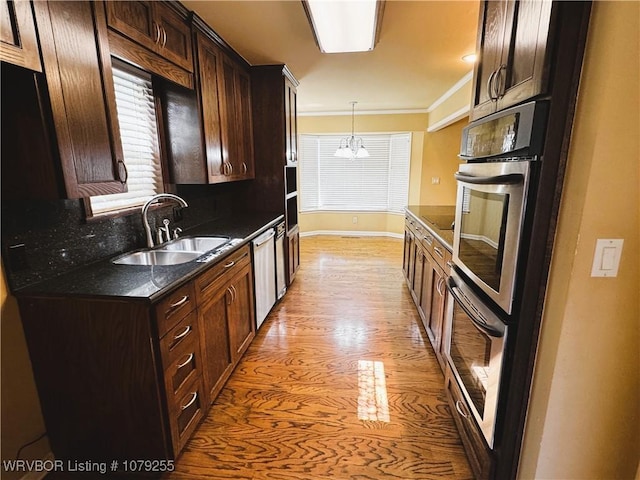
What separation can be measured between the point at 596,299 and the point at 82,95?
2.06 metres

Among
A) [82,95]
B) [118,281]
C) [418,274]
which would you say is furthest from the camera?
[418,274]

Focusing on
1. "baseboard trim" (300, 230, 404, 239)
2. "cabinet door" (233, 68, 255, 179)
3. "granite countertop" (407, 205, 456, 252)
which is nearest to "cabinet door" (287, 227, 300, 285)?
"cabinet door" (233, 68, 255, 179)

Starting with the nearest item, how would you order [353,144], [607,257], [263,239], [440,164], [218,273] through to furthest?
1. [607,257]
2. [218,273]
3. [263,239]
4. [440,164]
5. [353,144]

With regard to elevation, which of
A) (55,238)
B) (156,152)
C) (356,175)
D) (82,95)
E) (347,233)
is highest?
(82,95)

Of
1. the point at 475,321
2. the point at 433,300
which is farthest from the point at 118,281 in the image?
the point at 433,300

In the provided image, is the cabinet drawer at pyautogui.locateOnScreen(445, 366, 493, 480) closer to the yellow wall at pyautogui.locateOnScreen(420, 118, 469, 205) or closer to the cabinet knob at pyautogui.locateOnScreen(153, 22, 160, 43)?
the cabinet knob at pyautogui.locateOnScreen(153, 22, 160, 43)

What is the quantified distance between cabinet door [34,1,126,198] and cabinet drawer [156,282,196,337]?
0.57 metres

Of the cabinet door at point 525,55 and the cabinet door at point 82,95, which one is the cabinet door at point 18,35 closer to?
the cabinet door at point 82,95

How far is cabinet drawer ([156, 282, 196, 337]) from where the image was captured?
54.8 inches

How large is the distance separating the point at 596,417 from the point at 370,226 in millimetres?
5851

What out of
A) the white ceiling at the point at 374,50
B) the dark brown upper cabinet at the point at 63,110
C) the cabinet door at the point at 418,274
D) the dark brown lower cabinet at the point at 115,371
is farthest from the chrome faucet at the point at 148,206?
the cabinet door at the point at 418,274

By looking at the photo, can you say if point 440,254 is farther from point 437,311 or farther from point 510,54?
point 510,54

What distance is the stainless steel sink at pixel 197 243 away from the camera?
2.39 metres

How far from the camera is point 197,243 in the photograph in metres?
2.49
